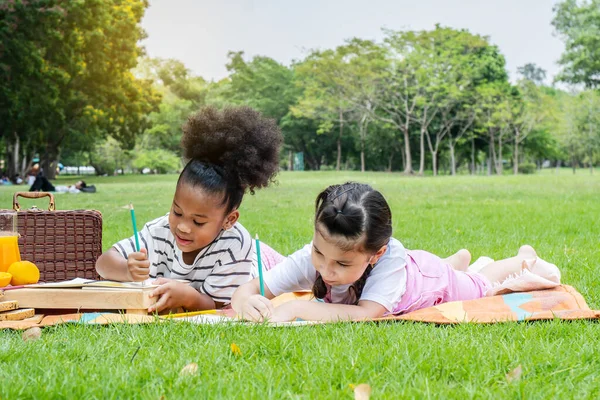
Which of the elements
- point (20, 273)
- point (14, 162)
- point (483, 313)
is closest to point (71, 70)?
point (14, 162)

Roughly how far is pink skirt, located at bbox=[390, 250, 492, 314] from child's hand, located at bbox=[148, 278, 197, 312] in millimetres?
1007

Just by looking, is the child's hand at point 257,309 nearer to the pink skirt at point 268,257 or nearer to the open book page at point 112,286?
the open book page at point 112,286

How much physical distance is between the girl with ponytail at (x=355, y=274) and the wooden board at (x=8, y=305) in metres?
0.99

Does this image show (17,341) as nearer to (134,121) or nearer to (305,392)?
(305,392)

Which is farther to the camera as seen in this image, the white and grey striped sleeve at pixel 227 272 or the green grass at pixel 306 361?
the white and grey striped sleeve at pixel 227 272

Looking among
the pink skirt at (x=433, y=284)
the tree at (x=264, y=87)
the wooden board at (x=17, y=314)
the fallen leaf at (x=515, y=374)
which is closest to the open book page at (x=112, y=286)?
the wooden board at (x=17, y=314)

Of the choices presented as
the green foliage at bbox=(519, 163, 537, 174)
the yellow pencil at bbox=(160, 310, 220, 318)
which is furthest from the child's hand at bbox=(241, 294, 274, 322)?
the green foliage at bbox=(519, 163, 537, 174)

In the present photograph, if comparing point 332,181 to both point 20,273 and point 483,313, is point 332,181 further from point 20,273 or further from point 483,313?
point 483,313

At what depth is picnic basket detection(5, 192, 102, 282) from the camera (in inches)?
159

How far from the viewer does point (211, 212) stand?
3.37 m

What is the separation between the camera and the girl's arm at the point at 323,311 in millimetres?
2936

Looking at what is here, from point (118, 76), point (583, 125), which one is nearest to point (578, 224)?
point (118, 76)

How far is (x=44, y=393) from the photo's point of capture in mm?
1919

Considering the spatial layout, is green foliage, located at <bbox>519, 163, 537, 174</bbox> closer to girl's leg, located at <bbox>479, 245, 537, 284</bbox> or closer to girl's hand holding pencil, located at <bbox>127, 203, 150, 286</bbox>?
girl's leg, located at <bbox>479, 245, 537, 284</bbox>
